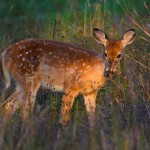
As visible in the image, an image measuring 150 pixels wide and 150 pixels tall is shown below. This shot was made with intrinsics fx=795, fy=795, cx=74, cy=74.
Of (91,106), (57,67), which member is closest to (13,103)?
(57,67)

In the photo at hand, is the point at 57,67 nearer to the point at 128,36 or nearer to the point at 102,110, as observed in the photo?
the point at 128,36

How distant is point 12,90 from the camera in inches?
390

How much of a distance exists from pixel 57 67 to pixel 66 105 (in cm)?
96

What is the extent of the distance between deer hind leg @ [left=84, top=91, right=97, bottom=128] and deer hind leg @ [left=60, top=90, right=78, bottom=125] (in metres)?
0.16

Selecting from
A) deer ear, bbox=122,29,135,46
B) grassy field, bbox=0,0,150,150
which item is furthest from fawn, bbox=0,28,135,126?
grassy field, bbox=0,0,150,150

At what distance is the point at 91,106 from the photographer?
866 cm

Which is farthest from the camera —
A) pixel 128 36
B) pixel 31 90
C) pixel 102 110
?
pixel 128 36

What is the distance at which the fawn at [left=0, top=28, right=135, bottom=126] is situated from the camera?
937cm

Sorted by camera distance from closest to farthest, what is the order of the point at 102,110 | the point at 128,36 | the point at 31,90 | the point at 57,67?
the point at 102,110 → the point at 31,90 → the point at 57,67 → the point at 128,36

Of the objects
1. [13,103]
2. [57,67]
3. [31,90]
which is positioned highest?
[57,67]

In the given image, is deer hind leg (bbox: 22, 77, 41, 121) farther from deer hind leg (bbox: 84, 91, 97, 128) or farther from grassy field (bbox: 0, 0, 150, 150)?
deer hind leg (bbox: 84, 91, 97, 128)

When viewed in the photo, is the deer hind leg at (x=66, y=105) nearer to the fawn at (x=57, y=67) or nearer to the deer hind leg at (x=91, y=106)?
the fawn at (x=57, y=67)

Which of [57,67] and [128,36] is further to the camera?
[128,36]

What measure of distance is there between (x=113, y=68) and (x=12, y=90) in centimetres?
141
